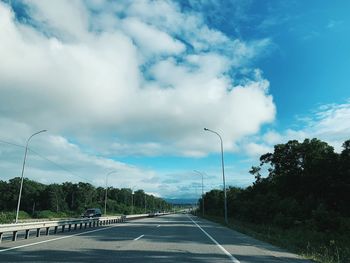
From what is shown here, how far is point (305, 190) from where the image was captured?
58.0m

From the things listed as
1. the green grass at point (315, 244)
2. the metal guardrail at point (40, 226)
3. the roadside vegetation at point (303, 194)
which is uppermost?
the roadside vegetation at point (303, 194)

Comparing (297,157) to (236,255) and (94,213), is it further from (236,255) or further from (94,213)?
(236,255)

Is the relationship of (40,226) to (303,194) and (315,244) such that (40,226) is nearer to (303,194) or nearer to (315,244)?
(315,244)

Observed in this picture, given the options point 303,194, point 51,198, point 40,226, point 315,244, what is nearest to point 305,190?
point 303,194

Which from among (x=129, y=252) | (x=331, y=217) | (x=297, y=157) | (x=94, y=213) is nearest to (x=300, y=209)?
(x=331, y=217)

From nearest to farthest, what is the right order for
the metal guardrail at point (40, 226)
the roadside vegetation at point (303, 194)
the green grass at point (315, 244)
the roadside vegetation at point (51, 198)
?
the green grass at point (315, 244) → the metal guardrail at point (40, 226) → the roadside vegetation at point (303, 194) → the roadside vegetation at point (51, 198)

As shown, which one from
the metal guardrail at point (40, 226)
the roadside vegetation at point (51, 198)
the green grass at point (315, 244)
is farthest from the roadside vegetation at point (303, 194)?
the roadside vegetation at point (51, 198)

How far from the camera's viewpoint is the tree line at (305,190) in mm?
43928

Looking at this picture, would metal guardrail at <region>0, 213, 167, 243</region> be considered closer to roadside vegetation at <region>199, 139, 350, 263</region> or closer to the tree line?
roadside vegetation at <region>199, 139, 350, 263</region>

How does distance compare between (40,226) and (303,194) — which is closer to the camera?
(40,226)

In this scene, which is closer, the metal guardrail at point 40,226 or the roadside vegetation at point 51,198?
the metal guardrail at point 40,226

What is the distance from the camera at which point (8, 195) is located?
124m

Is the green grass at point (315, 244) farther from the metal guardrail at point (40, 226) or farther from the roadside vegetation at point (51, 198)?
the roadside vegetation at point (51, 198)

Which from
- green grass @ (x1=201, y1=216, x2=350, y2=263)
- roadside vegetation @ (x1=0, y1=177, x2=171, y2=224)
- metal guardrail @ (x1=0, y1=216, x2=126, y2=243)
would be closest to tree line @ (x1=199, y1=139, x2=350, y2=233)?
green grass @ (x1=201, y1=216, x2=350, y2=263)
